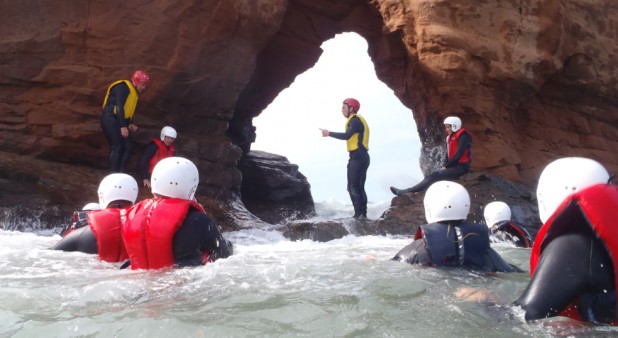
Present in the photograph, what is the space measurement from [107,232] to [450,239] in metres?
3.06

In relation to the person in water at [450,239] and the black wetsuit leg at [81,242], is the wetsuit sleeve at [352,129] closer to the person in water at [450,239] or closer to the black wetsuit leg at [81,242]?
the person in water at [450,239]

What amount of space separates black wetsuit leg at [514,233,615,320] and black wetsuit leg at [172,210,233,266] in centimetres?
269

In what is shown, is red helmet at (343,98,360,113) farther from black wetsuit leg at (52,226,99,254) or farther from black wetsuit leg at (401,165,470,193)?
black wetsuit leg at (52,226,99,254)

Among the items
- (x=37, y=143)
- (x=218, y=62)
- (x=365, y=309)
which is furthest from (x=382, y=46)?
(x=365, y=309)

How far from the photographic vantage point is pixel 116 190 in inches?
232

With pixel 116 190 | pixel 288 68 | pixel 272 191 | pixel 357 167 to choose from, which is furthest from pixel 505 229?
pixel 272 191

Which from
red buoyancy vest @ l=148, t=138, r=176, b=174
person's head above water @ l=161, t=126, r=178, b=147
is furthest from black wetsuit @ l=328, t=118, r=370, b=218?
red buoyancy vest @ l=148, t=138, r=176, b=174

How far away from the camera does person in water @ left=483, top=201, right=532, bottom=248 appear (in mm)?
Answer: 6770

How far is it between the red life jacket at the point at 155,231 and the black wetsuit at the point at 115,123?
5574 mm

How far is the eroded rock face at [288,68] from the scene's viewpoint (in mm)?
10328

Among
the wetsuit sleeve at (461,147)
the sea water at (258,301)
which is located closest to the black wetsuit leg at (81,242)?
the sea water at (258,301)

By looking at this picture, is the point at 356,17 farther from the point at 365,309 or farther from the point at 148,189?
the point at 365,309

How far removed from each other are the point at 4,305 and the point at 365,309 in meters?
2.08

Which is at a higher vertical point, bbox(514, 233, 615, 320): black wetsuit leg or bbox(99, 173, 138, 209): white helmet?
bbox(99, 173, 138, 209): white helmet
